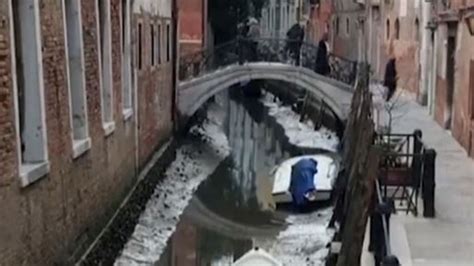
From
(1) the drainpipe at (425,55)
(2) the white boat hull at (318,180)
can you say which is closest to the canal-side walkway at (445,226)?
(2) the white boat hull at (318,180)

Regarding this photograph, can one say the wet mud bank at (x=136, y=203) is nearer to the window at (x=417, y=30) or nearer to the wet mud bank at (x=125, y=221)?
the wet mud bank at (x=125, y=221)

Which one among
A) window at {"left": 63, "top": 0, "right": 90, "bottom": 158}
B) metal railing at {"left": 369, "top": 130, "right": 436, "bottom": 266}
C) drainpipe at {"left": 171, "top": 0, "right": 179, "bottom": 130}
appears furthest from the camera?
drainpipe at {"left": 171, "top": 0, "right": 179, "bottom": 130}

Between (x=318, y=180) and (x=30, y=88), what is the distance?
285 inches

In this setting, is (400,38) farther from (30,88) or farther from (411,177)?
(30,88)

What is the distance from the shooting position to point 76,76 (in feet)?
30.1

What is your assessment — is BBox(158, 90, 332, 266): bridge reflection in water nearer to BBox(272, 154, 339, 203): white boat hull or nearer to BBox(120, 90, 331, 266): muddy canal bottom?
BBox(120, 90, 331, 266): muddy canal bottom

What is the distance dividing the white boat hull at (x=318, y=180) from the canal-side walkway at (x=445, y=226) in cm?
185

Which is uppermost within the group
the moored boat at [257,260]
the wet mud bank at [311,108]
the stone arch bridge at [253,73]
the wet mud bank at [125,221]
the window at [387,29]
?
the moored boat at [257,260]

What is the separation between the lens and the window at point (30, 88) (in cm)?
731

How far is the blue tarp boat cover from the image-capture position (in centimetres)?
1362

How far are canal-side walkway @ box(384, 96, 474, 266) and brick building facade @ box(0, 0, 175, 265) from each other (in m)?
2.54

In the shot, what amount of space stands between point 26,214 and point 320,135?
14740mm

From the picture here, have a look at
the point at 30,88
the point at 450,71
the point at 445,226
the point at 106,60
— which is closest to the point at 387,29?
the point at 450,71

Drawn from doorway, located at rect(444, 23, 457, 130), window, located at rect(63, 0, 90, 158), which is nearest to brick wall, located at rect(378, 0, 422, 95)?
doorway, located at rect(444, 23, 457, 130)
